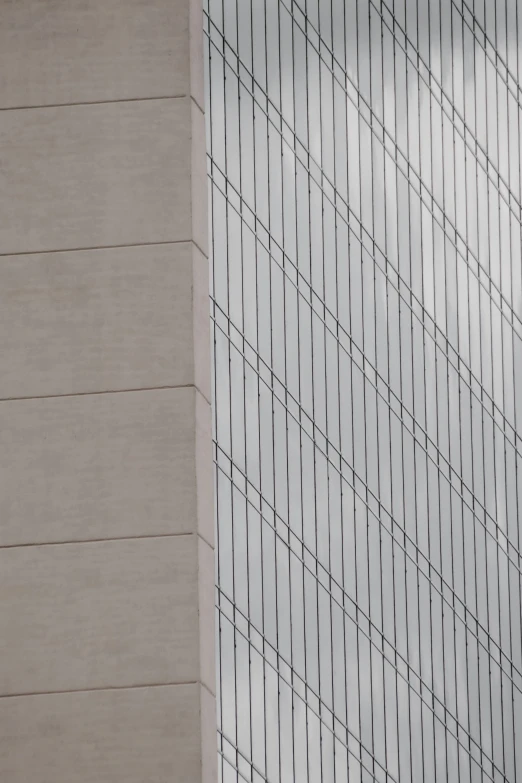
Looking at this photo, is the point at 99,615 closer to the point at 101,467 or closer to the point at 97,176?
Result: the point at 101,467

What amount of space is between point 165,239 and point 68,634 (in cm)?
489

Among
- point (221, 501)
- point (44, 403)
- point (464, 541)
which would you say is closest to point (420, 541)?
point (464, 541)

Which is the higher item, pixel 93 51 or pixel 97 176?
pixel 93 51

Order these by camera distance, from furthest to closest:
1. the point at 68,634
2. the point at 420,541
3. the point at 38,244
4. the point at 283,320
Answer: the point at 420,541, the point at 283,320, the point at 38,244, the point at 68,634

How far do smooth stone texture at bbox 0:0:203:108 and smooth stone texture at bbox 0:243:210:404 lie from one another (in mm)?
2134

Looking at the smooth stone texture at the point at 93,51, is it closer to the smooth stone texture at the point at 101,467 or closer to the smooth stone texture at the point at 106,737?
the smooth stone texture at the point at 101,467

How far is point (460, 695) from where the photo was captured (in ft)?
79.9

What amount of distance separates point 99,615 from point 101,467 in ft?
5.67

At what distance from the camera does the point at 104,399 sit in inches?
607

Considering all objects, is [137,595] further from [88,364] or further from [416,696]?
[416,696]

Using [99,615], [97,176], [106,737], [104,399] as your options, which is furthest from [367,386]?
[106,737]

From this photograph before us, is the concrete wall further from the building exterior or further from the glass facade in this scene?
the glass facade

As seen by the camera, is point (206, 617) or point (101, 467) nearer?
point (206, 617)

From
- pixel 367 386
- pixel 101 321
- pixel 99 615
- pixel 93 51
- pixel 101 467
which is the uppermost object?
pixel 93 51
